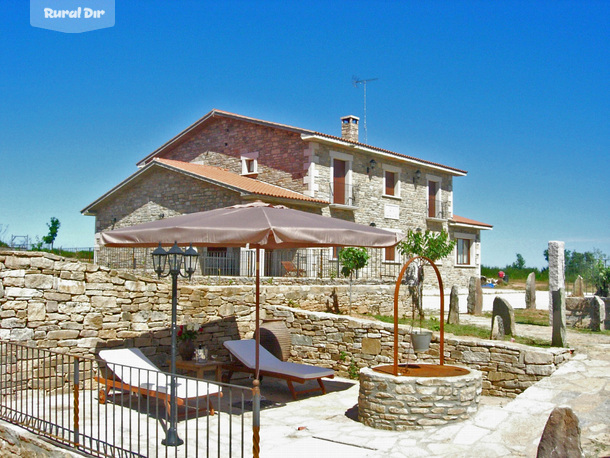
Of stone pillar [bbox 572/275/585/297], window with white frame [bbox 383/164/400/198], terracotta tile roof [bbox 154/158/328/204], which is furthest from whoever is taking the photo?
window with white frame [bbox 383/164/400/198]

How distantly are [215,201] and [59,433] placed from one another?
12.5m

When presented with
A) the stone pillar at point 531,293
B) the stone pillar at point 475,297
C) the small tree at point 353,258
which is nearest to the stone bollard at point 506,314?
the small tree at point 353,258

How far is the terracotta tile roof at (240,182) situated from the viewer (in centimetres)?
1733

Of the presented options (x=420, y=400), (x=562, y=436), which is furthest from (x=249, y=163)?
(x=562, y=436)

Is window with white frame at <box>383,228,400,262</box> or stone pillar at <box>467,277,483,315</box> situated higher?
window with white frame at <box>383,228,400,262</box>

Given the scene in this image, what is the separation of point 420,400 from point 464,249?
2203cm

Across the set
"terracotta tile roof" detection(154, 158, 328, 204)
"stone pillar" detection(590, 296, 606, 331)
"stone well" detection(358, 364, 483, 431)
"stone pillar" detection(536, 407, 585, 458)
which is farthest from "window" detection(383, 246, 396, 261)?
"stone pillar" detection(536, 407, 585, 458)

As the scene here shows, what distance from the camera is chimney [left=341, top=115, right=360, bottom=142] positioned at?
2216 cm

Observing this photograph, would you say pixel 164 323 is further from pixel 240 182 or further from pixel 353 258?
pixel 240 182

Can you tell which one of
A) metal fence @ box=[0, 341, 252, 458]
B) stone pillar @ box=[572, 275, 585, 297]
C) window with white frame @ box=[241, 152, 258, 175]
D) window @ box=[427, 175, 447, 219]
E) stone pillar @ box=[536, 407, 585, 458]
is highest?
window with white frame @ box=[241, 152, 258, 175]

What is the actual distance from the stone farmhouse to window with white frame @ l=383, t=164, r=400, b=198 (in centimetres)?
4

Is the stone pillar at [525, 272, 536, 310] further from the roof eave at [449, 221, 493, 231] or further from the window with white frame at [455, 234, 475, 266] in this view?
the window with white frame at [455, 234, 475, 266]

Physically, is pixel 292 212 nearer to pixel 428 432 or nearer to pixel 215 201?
pixel 428 432

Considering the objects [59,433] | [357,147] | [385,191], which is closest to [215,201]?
[357,147]
